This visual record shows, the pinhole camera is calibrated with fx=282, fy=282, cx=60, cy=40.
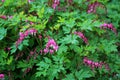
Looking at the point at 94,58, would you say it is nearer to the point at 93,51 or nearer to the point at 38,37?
the point at 93,51

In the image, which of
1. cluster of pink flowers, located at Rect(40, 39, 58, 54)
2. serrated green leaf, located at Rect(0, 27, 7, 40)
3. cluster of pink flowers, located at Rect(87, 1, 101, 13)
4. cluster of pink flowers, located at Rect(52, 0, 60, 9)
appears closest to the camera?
cluster of pink flowers, located at Rect(40, 39, 58, 54)

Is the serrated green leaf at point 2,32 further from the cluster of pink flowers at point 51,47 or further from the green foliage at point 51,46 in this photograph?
the cluster of pink flowers at point 51,47

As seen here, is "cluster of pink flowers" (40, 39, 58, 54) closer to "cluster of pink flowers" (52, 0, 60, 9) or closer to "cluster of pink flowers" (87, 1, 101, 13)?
"cluster of pink flowers" (52, 0, 60, 9)

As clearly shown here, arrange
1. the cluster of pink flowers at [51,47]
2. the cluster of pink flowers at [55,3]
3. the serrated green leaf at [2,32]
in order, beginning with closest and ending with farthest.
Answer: the cluster of pink flowers at [51,47] < the serrated green leaf at [2,32] < the cluster of pink flowers at [55,3]

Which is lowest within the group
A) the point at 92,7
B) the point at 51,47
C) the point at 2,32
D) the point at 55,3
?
the point at 51,47

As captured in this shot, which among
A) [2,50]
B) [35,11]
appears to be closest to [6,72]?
[2,50]

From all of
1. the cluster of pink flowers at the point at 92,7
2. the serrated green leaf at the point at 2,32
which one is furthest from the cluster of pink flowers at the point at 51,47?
the cluster of pink flowers at the point at 92,7

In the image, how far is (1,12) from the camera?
3209 mm

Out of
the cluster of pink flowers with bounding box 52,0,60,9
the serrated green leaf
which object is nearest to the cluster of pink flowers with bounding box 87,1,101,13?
the cluster of pink flowers with bounding box 52,0,60,9

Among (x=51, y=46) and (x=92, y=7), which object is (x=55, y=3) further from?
(x=51, y=46)

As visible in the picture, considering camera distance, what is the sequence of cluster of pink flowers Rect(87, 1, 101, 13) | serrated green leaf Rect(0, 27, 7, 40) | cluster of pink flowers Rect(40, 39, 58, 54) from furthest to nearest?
cluster of pink flowers Rect(87, 1, 101, 13) < serrated green leaf Rect(0, 27, 7, 40) < cluster of pink flowers Rect(40, 39, 58, 54)

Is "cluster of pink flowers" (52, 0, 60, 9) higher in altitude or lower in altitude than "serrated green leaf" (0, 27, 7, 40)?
higher

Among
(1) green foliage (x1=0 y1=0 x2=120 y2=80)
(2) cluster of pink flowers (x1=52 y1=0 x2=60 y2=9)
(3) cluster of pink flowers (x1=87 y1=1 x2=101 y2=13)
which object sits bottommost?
(1) green foliage (x1=0 y1=0 x2=120 y2=80)

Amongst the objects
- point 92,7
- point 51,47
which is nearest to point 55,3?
point 92,7
